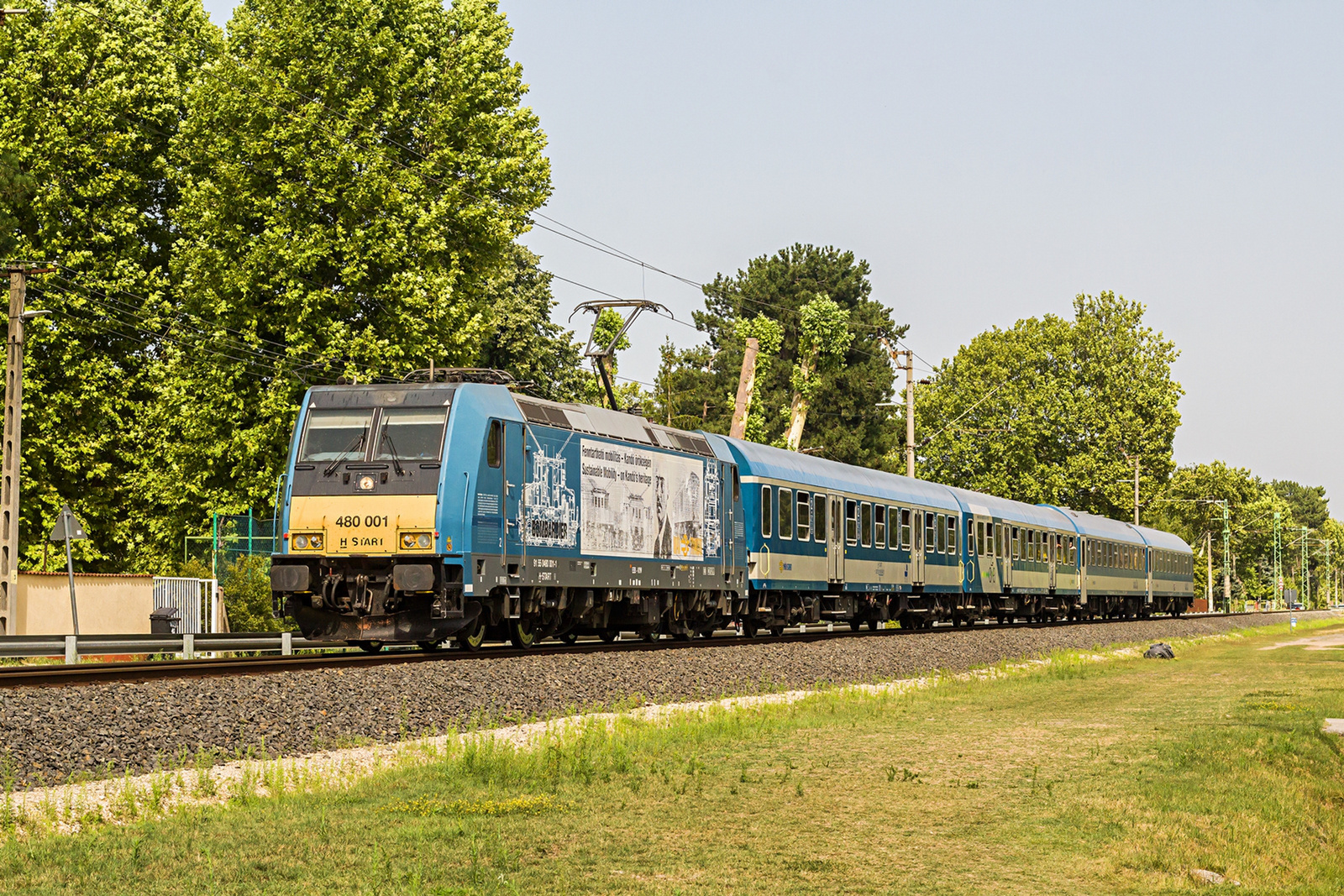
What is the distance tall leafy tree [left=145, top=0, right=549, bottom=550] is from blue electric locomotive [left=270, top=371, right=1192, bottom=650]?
444 inches

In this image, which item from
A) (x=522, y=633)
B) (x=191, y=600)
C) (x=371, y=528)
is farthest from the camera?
(x=191, y=600)

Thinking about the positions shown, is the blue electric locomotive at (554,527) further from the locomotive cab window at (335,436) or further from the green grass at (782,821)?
the green grass at (782,821)

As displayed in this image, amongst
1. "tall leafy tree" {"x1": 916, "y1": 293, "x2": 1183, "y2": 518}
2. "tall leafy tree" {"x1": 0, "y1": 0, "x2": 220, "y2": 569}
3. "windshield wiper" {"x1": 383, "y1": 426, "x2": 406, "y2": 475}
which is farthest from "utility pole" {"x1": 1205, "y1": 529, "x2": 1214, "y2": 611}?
"windshield wiper" {"x1": 383, "y1": 426, "x2": 406, "y2": 475}

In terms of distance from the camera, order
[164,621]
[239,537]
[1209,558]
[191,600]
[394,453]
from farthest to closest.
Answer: [1209,558], [239,537], [191,600], [164,621], [394,453]

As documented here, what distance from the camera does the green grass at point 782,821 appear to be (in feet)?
27.5

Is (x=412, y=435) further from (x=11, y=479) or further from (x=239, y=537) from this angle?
(x=239, y=537)

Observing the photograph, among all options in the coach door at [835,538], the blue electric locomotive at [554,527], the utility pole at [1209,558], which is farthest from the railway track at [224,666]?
the utility pole at [1209,558]

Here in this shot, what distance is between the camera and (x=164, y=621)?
33031 mm

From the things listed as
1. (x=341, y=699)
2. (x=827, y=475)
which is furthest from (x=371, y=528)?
(x=827, y=475)

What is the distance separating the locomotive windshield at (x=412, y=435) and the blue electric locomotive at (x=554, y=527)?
0.03 meters

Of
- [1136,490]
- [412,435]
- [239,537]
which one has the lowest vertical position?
[239,537]

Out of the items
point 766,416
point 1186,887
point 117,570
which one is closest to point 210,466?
point 117,570

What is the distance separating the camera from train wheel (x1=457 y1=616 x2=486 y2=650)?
75.5 ft

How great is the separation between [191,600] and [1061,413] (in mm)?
73024
